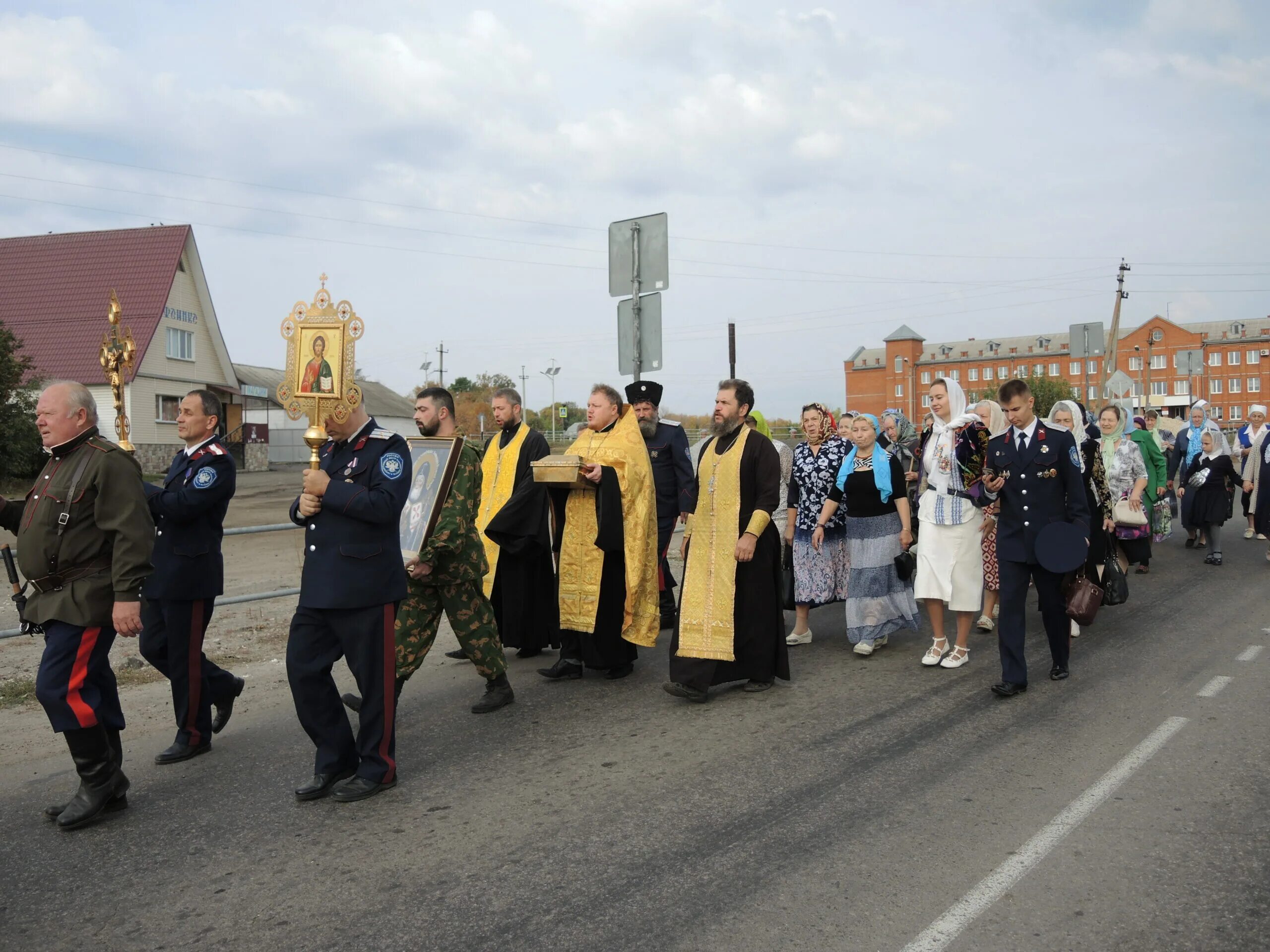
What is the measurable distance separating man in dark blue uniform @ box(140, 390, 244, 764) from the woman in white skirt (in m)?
4.67

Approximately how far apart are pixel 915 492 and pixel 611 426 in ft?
16.9

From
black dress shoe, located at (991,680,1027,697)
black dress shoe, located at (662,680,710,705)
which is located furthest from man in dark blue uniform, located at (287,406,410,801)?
black dress shoe, located at (991,680,1027,697)

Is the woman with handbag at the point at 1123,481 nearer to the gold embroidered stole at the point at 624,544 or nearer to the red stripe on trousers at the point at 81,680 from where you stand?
the gold embroidered stole at the point at 624,544

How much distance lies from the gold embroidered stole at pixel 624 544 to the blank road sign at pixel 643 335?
2.97 metres

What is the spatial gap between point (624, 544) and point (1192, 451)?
35.4 ft

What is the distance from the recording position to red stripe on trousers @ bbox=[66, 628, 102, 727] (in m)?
4.48

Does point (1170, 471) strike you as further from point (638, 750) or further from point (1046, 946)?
point (1046, 946)

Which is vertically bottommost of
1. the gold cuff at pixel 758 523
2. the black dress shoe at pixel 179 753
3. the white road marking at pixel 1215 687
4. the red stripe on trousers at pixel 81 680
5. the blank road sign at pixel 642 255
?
the white road marking at pixel 1215 687

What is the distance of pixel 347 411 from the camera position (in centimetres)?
469

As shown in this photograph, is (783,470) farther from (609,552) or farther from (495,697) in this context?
(495,697)

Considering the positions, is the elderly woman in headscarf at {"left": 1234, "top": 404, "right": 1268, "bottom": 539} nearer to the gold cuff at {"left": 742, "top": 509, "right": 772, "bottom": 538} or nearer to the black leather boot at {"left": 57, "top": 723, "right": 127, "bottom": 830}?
the gold cuff at {"left": 742, "top": 509, "right": 772, "bottom": 538}

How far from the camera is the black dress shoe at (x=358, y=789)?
188 inches

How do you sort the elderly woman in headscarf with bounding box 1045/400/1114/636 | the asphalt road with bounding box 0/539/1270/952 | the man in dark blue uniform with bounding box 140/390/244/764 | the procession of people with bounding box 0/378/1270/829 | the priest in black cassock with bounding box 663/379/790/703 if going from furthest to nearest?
the elderly woman in headscarf with bounding box 1045/400/1114/636 < the priest in black cassock with bounding box 663/379/790/703 < the man in dark blue uniform with bounding box 140/390/244/764 < the procession of people with bounding box 0/378/1270/829 < the asphalt road with bounding box 0/539/1270/952

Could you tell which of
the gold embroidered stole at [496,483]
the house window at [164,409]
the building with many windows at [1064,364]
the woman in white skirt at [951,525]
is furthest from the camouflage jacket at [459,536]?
the building with many windows at [1064,364]
